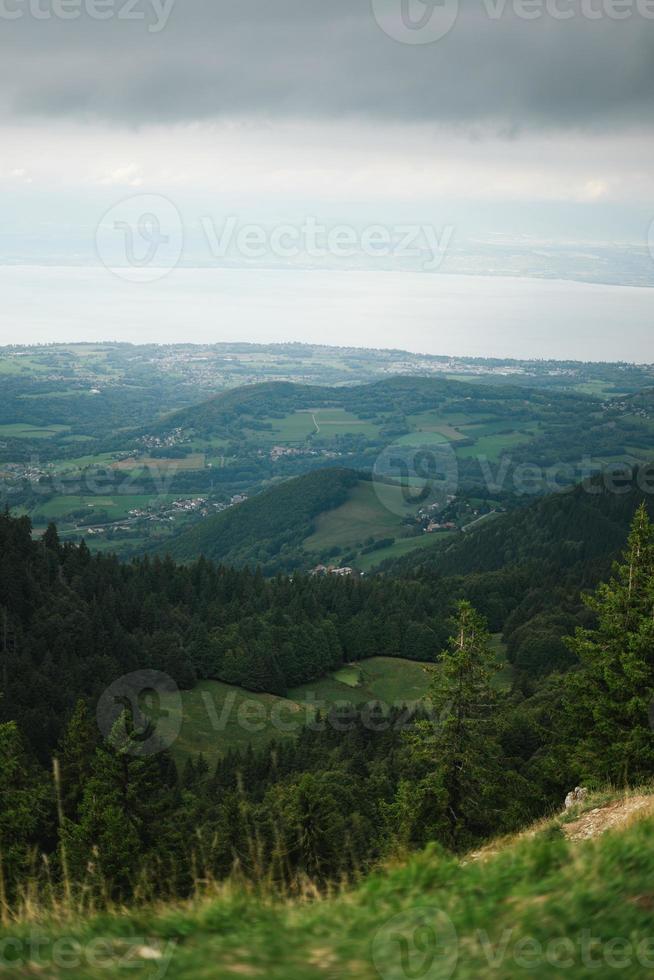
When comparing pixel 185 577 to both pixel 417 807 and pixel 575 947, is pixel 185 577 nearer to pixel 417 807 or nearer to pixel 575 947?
pixel 417 807

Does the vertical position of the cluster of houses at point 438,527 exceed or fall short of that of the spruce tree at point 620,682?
it falls short

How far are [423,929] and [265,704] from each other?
71.2 meters

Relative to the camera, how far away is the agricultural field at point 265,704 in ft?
206

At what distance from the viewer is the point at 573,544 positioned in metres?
157

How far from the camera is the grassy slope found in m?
5.39

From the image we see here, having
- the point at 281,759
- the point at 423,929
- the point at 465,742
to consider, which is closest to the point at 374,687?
the point at 281,759

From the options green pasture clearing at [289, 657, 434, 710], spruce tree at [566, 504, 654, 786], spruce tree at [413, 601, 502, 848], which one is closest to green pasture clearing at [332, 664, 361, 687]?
green pasture clearing at [289, 657, 434, 710]

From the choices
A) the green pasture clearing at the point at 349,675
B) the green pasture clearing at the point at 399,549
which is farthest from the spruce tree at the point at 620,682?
the green pasture clearing at the point at 399,549

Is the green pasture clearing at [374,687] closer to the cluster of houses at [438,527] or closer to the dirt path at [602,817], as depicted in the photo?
the dirt path at [602,817]

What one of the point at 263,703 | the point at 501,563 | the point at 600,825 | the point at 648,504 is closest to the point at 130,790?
the point at 600,825

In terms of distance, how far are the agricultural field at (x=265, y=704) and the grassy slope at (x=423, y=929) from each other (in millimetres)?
54014

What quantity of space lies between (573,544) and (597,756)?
14328cm

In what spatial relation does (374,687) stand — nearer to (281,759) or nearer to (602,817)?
(281,759)

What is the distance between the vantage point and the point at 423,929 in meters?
5.85
